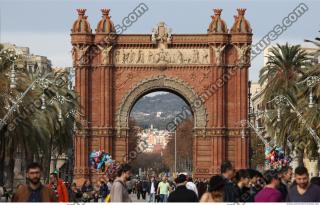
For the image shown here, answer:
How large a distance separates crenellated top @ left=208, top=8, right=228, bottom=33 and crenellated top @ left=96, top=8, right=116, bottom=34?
25.8 ft

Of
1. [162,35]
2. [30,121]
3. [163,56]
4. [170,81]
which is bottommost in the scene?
[30,121]

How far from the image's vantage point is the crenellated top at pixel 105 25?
3391 inches

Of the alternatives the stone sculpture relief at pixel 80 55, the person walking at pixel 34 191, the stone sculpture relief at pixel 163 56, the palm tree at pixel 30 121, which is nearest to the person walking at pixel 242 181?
the person walking at pixel 34 191

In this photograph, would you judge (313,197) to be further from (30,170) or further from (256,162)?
(256,162)

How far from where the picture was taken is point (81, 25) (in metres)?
85.9

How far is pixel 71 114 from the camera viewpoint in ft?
239

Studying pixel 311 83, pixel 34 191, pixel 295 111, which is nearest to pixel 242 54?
pixel 295 111

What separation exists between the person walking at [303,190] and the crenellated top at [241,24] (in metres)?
67.3

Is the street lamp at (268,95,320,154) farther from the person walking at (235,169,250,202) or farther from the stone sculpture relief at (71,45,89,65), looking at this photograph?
the person walking at (235,169,250,202)

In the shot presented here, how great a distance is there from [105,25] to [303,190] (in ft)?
226

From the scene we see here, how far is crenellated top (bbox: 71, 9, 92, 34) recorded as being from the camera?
8562 centimetres

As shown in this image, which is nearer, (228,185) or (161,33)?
(228,185)

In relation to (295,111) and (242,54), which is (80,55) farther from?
(295,111)

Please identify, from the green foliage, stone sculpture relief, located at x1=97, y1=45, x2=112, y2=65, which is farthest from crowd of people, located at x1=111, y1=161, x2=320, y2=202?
stone sculpture relief, located at x1=97, y1=45, x2=112, y2=65
